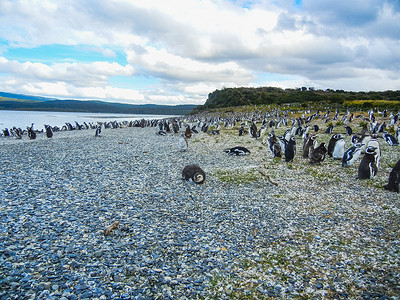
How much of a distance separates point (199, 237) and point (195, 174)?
14.0ft

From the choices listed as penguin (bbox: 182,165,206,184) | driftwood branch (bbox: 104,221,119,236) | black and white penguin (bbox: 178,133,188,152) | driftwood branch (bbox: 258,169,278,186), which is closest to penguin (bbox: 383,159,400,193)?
driftwood branch (bbox: 258,169,278,186)

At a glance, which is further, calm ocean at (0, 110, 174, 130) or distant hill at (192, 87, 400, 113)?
distant hill at (192, 87, 400, 113)

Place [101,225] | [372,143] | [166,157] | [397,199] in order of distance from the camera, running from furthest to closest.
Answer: [166,157]
[372,143]
[397,199]
[101,225]

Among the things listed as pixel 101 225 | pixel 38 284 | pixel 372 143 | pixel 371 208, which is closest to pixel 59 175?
pixel 101 225

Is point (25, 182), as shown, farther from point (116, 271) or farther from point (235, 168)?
point (235, 168)

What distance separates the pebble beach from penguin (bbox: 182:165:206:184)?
0.21 metres

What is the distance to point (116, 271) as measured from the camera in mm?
4605

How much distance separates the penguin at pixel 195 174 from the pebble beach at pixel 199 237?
0.21 meters

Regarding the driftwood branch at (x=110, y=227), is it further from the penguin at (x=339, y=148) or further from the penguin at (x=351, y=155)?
the penguin at (x=339, y=148)

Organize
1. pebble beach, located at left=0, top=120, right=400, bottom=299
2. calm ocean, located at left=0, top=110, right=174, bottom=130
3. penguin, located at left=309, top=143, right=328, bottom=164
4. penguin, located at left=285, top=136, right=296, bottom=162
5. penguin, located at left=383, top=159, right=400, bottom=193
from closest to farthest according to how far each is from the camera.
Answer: pebble beach, located at left=0, top=120, right=400, bottom=299 → penguin, located at left=383, top=159, right=400, bottom=193 → penguin, located at left=309, top=143, right=328, bottom=164 → penguin, located at left=285, top=136, right=296, bottom=162 → calm ocean, located at left=0, top=110, right=174, bottom=130

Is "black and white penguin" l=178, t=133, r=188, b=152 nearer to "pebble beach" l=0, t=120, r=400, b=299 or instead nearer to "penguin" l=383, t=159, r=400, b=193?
"pebble beach" l=0, t=120, r=400, b=299

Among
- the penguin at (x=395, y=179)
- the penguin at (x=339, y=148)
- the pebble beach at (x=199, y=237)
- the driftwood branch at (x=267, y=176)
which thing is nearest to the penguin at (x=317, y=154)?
the penguin at (x=339, y=148)

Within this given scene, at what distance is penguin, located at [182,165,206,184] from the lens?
10.0 meters

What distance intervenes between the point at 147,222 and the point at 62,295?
2.83 metres
